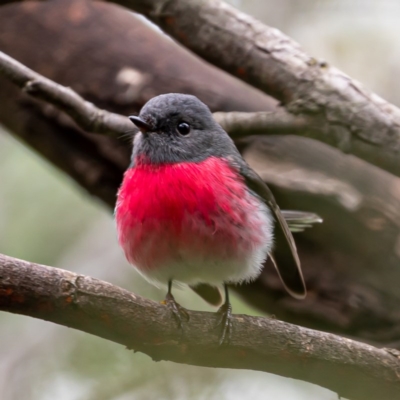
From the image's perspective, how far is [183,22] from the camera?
4.02m

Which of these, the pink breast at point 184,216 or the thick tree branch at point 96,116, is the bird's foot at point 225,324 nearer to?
the pink breast at point 184,216

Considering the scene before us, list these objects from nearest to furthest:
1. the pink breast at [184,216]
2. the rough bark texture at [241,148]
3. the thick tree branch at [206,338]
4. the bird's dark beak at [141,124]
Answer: the thick tree branch at [206,338]
the pink breast at [184,216]
the bird's dark beak at [141,124]
the rough bark texture at [241,148]

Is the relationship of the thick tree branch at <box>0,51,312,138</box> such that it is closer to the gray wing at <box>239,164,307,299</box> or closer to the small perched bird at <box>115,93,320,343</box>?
the small perched bird at <box>115,93,320,343</box>

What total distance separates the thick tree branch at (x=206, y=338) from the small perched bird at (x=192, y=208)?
0.39 ft

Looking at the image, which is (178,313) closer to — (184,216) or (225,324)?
(225,324)

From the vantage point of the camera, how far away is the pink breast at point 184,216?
3.19 m

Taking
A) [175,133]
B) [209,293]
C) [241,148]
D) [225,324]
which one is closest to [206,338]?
[225,324]

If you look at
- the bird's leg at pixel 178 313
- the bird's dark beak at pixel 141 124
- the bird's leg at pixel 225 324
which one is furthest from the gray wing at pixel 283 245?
the bird's leg at pixel 178 313

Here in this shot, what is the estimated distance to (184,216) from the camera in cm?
319

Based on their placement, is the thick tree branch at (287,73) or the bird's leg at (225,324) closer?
the bird's leg at (225,324)

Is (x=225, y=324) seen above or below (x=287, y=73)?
below

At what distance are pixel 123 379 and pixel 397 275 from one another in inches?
79.1

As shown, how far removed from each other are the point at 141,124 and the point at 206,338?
1357mm

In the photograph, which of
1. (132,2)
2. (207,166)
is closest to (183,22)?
(132,2)
